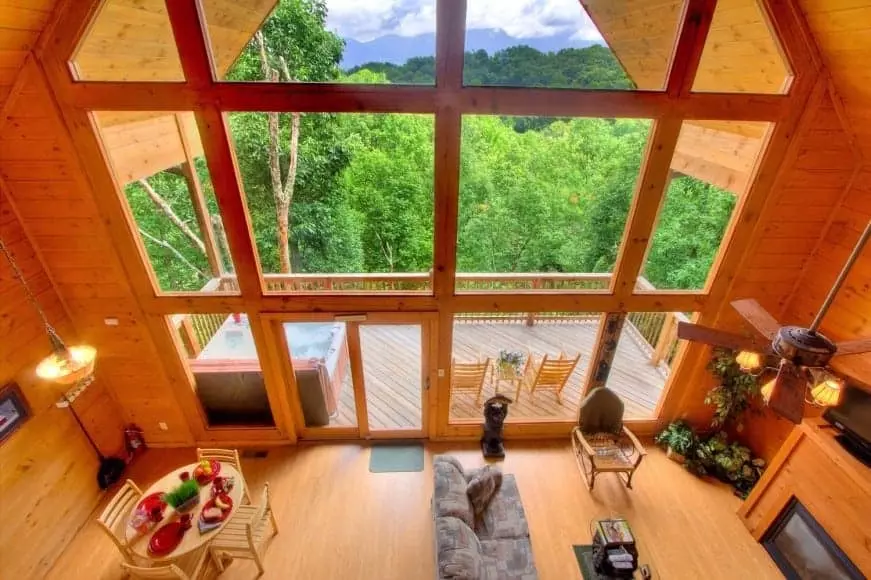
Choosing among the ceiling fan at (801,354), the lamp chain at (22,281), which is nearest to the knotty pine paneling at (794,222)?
the ceiling fan at (801,354)

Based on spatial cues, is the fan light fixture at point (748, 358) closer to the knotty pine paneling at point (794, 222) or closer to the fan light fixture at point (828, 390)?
the fan light fixture at point (828, 390)

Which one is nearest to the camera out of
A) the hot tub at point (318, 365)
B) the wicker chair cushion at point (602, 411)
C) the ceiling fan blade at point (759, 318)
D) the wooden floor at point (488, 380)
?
the ceiling fan blade at point (759, 318)

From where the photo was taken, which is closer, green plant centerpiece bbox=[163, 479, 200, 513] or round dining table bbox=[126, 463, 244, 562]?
round dining table bbox=[126, 463, 244, 562]

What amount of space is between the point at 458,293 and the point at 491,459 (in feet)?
7.28

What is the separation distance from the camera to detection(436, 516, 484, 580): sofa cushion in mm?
3061

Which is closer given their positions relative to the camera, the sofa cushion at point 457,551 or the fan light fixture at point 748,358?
the fan light fixture at point 748,358

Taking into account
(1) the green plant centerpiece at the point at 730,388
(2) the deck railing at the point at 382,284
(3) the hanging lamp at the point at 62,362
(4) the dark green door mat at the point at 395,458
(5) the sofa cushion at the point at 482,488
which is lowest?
(4) the dark green door mat at the point at 395,458

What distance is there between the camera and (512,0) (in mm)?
3207

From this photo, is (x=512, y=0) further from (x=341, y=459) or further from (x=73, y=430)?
(x=73, y=430)

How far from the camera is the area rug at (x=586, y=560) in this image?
379 centimetres

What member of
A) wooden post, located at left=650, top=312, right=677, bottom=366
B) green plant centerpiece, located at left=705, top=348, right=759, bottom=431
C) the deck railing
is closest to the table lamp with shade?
the deck railing

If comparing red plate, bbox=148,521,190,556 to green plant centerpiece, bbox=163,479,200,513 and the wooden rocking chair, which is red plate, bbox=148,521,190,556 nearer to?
green plant centerpiece, bbox=163,479,200,513

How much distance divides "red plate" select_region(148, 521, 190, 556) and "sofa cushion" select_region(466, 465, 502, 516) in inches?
97.1

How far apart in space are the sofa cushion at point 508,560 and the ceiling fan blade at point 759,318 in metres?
2.61
